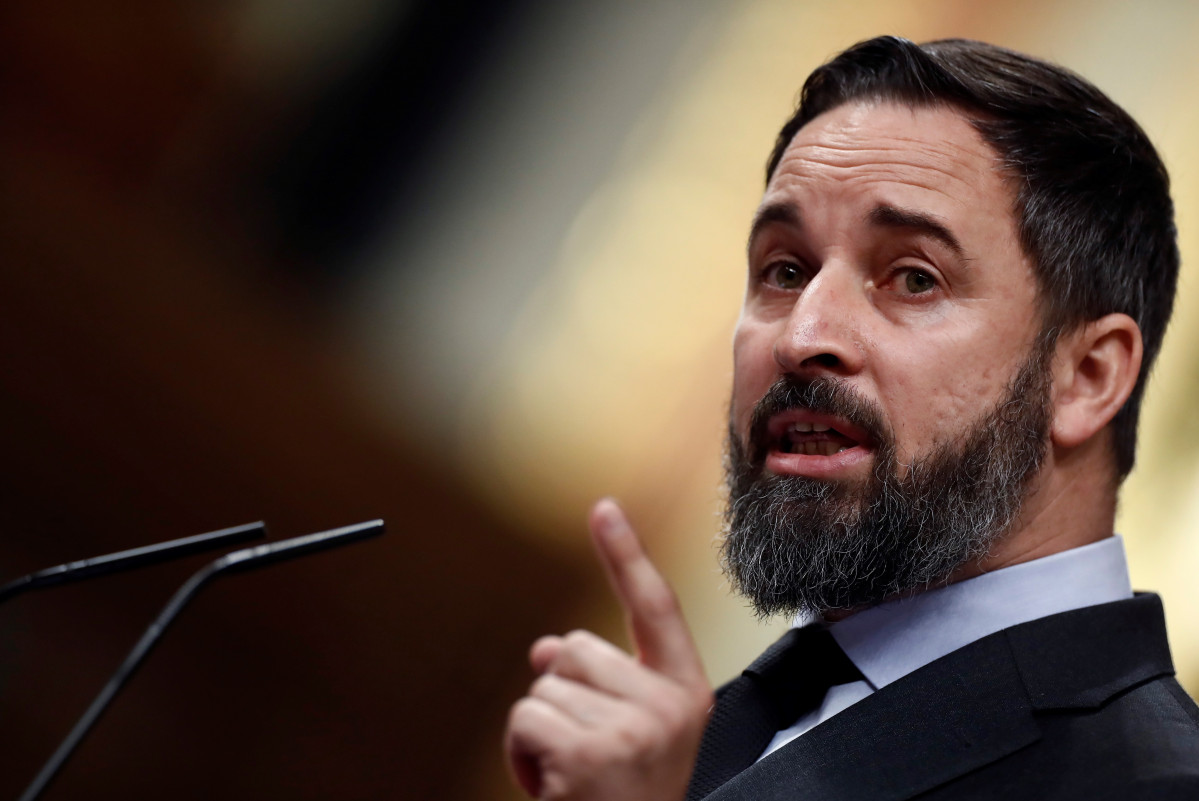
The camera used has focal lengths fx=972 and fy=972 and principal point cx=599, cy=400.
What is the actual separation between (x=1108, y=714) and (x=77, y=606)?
2.66 metres

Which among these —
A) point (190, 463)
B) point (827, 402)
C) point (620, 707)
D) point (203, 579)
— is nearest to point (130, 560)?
point (203, 579)

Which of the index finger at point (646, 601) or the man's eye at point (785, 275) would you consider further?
the man's eye at point (785, 275)

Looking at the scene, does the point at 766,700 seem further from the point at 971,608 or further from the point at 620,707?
the point at 620,707

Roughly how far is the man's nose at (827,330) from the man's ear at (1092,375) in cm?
30

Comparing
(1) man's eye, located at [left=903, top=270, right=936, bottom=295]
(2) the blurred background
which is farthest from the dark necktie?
(2) the blurred background

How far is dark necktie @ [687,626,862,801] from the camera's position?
1.31 metres

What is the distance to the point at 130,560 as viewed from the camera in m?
0.84

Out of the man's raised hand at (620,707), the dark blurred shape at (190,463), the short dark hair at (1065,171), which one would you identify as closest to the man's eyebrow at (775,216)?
the short dark hair at (1065,171)

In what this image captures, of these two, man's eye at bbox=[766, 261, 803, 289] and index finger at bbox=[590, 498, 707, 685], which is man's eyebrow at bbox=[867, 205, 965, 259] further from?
index finger at bbox=[590, 498, 707, 685]

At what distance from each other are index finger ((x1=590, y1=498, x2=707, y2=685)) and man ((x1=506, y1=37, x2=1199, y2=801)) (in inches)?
15.4

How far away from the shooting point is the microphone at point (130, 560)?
2.77 feet

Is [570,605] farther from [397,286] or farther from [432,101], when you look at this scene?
[432,101]

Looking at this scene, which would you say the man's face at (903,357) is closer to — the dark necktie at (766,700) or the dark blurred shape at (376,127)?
the dark necktie at (766,700)

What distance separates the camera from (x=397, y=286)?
3.01 m
